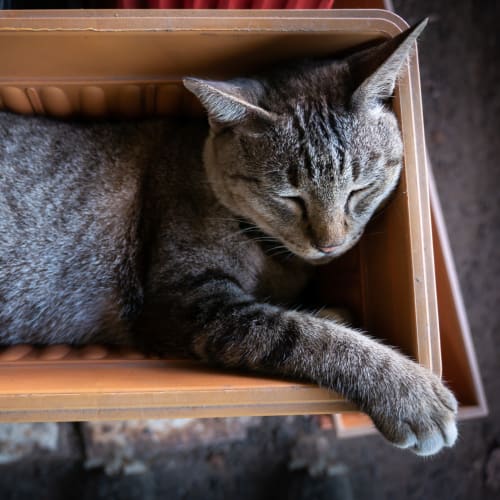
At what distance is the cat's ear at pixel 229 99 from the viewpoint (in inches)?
37.1

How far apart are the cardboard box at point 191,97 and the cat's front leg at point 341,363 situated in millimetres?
33

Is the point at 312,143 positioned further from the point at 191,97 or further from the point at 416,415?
the point at 416,415

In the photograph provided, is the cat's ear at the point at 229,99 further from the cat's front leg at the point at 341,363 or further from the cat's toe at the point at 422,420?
the cat's toe at the point at 422,420

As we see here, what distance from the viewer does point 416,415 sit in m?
0.94

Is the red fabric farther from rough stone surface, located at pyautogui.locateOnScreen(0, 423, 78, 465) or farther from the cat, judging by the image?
rough stone surface, located at pyautogui.locateOnScreen(0, 423, 78, 465)

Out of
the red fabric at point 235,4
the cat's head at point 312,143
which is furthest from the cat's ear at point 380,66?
the red fabric at point 235,4

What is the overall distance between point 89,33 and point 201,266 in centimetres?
48

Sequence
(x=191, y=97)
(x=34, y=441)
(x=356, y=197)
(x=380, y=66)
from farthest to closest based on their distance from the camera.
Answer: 1. (x=34, y=441)
2. (x=191, y=97)
3. (x=356, y=197)
4. (x=380, y=66)

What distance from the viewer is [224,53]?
42.2 inches

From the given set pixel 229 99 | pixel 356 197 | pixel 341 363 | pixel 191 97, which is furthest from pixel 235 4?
pixel 341 363

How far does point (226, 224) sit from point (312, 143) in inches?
10.6

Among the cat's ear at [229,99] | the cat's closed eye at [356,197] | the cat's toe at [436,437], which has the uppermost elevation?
the cat's ear at [229,99]

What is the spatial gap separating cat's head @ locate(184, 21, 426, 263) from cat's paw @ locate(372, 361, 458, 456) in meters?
0.30

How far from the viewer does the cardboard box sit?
895mm
